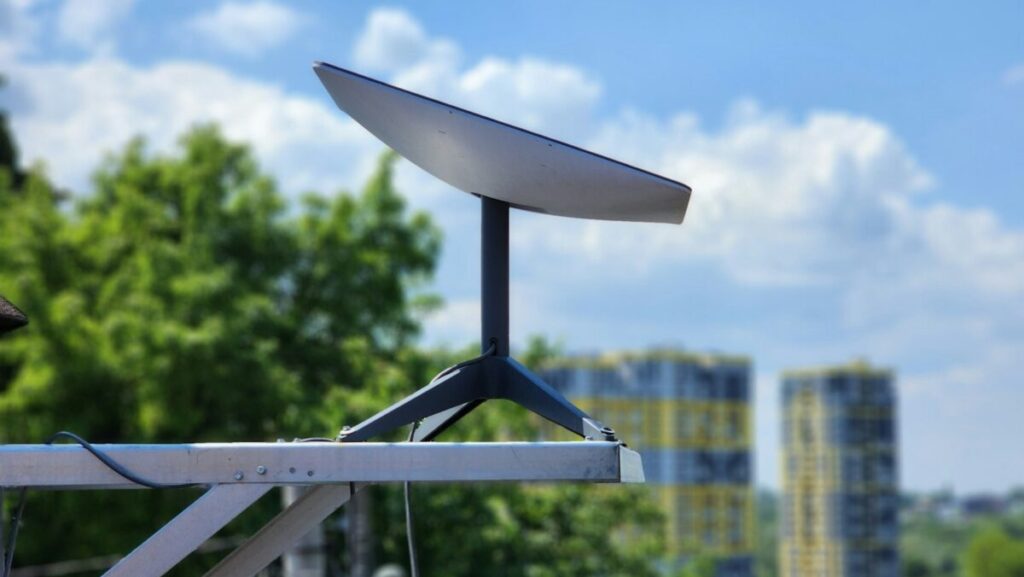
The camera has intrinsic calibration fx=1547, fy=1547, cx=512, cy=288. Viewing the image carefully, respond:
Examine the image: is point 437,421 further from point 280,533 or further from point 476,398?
point 280,533

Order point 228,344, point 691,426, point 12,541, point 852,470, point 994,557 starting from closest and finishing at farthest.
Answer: point 12,541, point 228,344, point 691,426, point 994,557, point 852,470

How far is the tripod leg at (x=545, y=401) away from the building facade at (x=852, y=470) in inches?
3217

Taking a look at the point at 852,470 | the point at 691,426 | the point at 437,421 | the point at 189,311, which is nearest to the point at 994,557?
the point at 852,470

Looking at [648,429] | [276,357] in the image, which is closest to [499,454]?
[276,357]

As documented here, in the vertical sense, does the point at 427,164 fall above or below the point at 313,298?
below

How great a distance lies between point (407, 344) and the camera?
1916 centimetres

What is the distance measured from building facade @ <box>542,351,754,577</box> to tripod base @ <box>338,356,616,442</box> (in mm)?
71911

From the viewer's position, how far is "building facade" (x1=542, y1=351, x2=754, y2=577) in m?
75.3

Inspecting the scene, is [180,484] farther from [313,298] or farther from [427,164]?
[313,298]

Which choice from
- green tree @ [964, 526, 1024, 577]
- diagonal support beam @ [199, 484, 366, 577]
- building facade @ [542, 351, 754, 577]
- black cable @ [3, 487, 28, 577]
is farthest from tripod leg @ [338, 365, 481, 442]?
green tree @ [964, 526, 1024, 577]

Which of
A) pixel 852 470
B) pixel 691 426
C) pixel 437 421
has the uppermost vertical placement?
pixel 691 426

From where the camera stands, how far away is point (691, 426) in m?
77.1

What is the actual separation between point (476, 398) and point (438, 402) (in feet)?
0.21

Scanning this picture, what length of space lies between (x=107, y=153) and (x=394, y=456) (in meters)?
19.7
